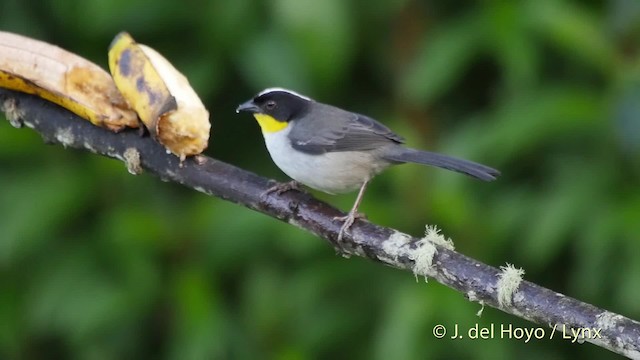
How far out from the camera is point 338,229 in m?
2.46

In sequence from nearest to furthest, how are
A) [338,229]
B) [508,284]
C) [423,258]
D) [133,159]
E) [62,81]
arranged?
[508,284] < [423,258] < [338,229] < [133,159] < [62,81]

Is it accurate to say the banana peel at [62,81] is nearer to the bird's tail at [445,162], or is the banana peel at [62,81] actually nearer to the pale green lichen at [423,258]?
the bird's tail at [445,162]

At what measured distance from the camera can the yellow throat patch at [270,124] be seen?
10.9ft

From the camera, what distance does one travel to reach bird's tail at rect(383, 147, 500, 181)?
9.16 ft

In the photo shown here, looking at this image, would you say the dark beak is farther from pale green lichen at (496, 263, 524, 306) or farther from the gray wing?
pale green lichen at (496, 263, 524, 306)

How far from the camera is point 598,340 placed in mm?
Result: 1985

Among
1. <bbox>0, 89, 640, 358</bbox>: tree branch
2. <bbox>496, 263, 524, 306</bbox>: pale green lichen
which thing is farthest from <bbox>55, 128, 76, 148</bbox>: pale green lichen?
<bbox>496, 263, 524, 306</bbox>: pale green lichen

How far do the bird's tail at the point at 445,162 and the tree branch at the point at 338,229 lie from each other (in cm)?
45

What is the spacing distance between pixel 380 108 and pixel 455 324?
3.75ft

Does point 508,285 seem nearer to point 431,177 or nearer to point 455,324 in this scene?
point 455,324

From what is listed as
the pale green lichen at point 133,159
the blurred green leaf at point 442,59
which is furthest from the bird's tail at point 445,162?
the blurred green leaf at point 442,59

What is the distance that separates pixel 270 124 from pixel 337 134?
0.24 metres

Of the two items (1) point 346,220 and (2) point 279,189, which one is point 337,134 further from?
(1) point 346,220

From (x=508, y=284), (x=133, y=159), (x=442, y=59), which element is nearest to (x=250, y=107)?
(x=133, y=159)
